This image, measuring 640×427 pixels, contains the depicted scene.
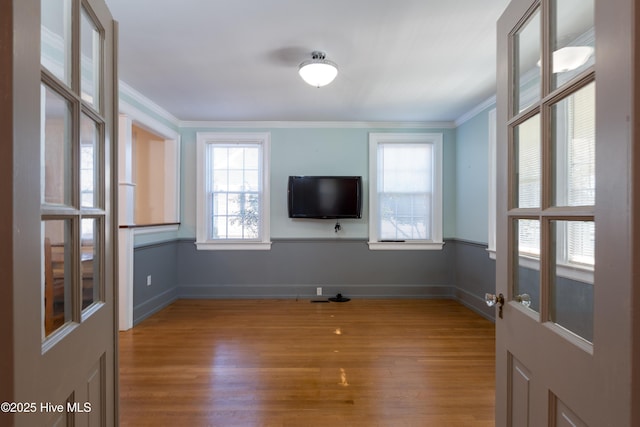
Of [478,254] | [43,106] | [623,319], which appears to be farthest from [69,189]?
[478,254]

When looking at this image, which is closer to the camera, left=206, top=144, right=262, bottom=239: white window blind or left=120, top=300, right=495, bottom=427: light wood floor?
left=120, top=300, right=495, bottom=427: light wood floor

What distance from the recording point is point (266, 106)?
3.81 meters

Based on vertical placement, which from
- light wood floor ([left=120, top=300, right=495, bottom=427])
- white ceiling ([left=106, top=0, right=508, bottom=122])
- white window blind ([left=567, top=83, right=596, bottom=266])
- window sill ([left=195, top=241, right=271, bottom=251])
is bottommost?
light wood floor ([left=120, top=300, right=495, bottom=427])

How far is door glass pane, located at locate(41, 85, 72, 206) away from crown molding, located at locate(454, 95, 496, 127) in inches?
145

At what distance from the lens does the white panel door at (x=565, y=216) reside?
0.61 meters

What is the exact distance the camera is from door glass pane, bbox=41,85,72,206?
2.49 feet

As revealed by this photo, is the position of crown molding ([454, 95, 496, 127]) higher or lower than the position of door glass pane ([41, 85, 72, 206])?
higher

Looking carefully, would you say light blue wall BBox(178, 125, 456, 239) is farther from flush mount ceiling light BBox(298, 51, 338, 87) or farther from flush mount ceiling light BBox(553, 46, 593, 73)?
flush mount ceiling light BBox(553, 46, 593, 73)

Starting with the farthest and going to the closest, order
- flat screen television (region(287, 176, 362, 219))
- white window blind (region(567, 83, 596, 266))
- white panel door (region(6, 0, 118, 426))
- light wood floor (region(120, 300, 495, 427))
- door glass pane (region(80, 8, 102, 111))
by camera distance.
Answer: flat screen television (region(287, 176, 362, 219))
light wood floor (region(120, 300, 495, 427))
door glass pane (region(80, 8, 102, 111))
white window blind (region(567, 83, 596, 266))
white panel door (region(6, 0, 118, 426))

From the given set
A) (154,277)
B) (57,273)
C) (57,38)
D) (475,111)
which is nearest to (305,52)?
(57,38)

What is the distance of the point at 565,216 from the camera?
0.82m

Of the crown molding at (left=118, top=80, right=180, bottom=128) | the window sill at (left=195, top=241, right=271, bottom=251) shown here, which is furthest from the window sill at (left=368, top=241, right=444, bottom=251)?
the crown molding at (left=118, top=80, right=180, bottom=128)

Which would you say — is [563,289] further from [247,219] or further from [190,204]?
[190,204]

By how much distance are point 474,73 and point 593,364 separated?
9.43 ft
